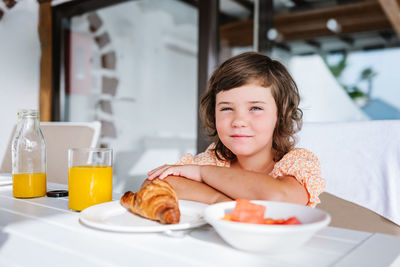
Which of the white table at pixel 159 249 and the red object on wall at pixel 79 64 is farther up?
the red object on wall at pixel 79 64

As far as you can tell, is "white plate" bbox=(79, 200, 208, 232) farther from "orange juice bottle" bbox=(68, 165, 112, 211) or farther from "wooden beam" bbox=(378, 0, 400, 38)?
"wooden beam" bbox=(378, 0, 400, 38)

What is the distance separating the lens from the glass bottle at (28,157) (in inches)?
32.5

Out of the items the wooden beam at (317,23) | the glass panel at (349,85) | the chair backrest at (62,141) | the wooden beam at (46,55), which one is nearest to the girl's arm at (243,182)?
the chair backrest at (62,141)

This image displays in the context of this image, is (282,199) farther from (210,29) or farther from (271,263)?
(210,29)

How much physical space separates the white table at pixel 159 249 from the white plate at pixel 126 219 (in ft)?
0.04

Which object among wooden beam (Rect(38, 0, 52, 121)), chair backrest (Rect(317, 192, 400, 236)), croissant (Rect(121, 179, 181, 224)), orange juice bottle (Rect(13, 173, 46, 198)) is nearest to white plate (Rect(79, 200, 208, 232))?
croissant (Rect(121, 179, 181, 224))

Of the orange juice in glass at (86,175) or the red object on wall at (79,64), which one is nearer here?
the orange juice in glass at (86,175)

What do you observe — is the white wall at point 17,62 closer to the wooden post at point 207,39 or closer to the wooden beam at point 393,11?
the wooden post at point 207,39

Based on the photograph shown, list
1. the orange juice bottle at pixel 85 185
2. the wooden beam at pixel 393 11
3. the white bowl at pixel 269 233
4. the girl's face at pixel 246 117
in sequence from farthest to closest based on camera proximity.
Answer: the wooden beam at pixel 393 11, the girl's face at pixel 246 117, the orange juice bottle at pixel 85 185, the white bowl at pixel 269 233

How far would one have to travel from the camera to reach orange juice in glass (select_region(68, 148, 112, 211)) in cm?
69

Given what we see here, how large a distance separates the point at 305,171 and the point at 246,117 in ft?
0.68

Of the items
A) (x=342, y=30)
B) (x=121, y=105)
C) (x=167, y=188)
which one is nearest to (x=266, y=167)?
(x=167, y=188)

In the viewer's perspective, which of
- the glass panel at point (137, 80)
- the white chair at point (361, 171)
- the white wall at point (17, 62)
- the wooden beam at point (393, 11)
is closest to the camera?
the white chair at point (361, 171)

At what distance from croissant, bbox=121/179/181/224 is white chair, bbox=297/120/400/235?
72 cm
